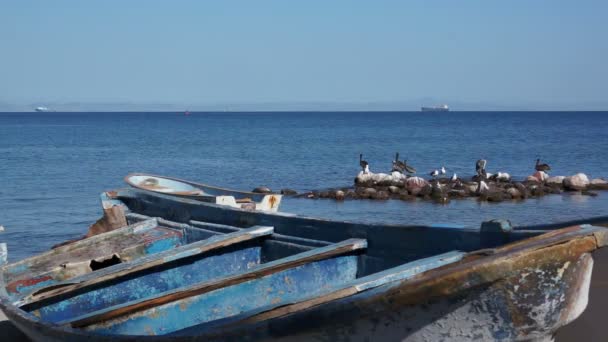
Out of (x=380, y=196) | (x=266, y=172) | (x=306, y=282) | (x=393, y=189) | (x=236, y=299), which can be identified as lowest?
(x=266, y=172)

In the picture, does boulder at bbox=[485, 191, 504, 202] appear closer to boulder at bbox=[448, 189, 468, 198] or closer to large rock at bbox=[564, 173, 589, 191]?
boulder at bbox=[448, 189, 468, 198]

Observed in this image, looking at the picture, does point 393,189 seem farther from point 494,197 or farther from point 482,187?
point 494,197

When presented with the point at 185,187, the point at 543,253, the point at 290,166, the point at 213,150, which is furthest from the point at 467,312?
the point at 213,150

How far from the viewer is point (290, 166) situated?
38156 millimetres

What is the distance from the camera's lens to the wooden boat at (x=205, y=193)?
38.2 ft

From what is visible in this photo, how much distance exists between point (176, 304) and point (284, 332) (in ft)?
5.85

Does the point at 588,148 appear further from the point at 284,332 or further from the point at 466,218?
the point at 284,332

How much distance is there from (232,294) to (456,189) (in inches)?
694

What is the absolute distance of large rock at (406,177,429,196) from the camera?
22.3 m

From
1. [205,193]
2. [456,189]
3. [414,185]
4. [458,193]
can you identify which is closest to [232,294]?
[205,193]

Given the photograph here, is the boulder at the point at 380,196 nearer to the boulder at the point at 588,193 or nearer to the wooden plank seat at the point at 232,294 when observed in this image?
the boulder at the point at 588,193

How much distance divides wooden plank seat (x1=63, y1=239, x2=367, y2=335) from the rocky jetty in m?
15.7

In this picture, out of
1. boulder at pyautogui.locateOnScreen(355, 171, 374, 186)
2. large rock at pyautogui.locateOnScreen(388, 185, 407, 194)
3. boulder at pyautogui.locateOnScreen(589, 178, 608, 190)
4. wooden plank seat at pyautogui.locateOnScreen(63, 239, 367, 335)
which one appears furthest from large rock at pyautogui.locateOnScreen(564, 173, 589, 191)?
wooden plank seat at pyautogui.locateOnScreen(63, 239, 367, 335)

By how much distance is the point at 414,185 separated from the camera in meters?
22.8
